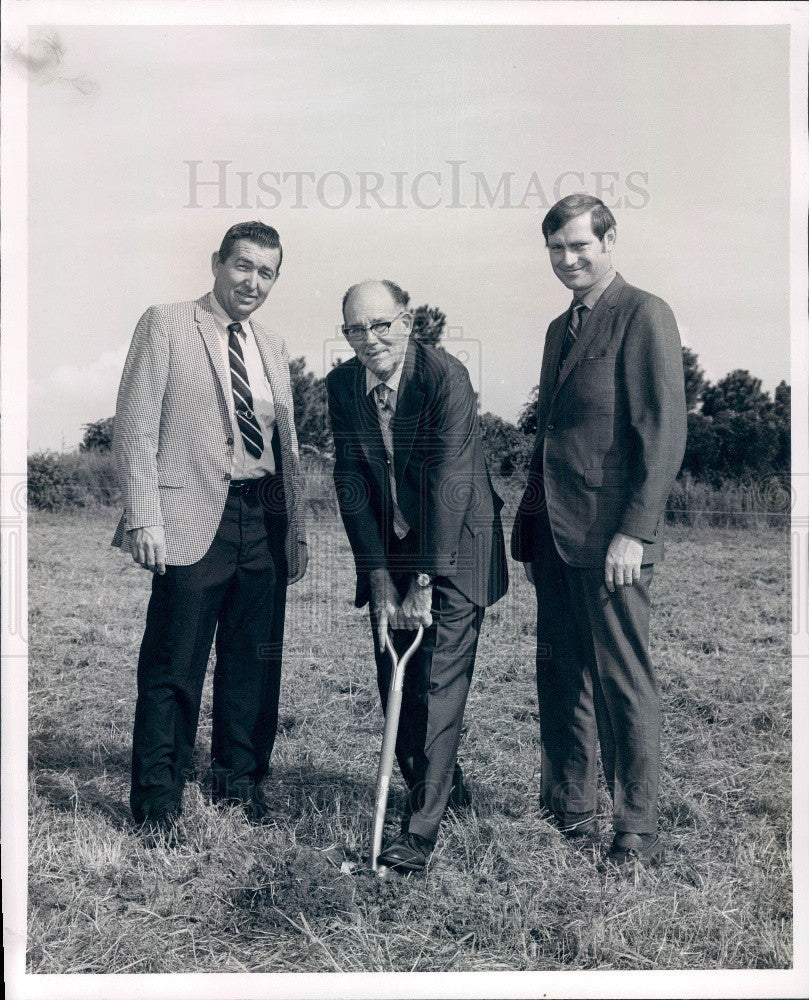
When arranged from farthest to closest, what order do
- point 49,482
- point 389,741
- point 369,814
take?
point 49,482
point 369,814
point 389,741

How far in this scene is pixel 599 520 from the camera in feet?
12.5

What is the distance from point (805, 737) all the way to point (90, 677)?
119 inches

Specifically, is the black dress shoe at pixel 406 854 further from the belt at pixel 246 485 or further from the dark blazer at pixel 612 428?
the belt at pixel 246 485

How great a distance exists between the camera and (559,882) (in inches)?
151

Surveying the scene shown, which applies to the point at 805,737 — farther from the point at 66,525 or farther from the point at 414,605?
the point at 66,525

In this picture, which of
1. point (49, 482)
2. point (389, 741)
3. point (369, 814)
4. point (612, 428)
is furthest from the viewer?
point (49, 482)

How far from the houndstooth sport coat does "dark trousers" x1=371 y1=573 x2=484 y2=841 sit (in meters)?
0.83

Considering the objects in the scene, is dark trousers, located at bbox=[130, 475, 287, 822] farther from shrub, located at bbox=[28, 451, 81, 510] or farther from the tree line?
shrub, located at bbox=[28, 451, 81, 510]

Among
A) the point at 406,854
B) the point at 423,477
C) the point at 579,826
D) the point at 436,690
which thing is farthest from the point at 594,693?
the point at 423,477

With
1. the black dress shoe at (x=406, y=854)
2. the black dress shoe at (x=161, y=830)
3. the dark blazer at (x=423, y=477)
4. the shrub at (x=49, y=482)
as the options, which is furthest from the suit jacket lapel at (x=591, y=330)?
the black dress shoe at (x=161, y=830)

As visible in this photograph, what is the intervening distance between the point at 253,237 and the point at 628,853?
2.89m

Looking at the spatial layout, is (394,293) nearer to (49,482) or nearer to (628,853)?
(49,482)

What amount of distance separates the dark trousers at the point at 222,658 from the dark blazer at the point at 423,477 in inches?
14.0

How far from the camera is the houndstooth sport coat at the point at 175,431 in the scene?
12.6 feet
